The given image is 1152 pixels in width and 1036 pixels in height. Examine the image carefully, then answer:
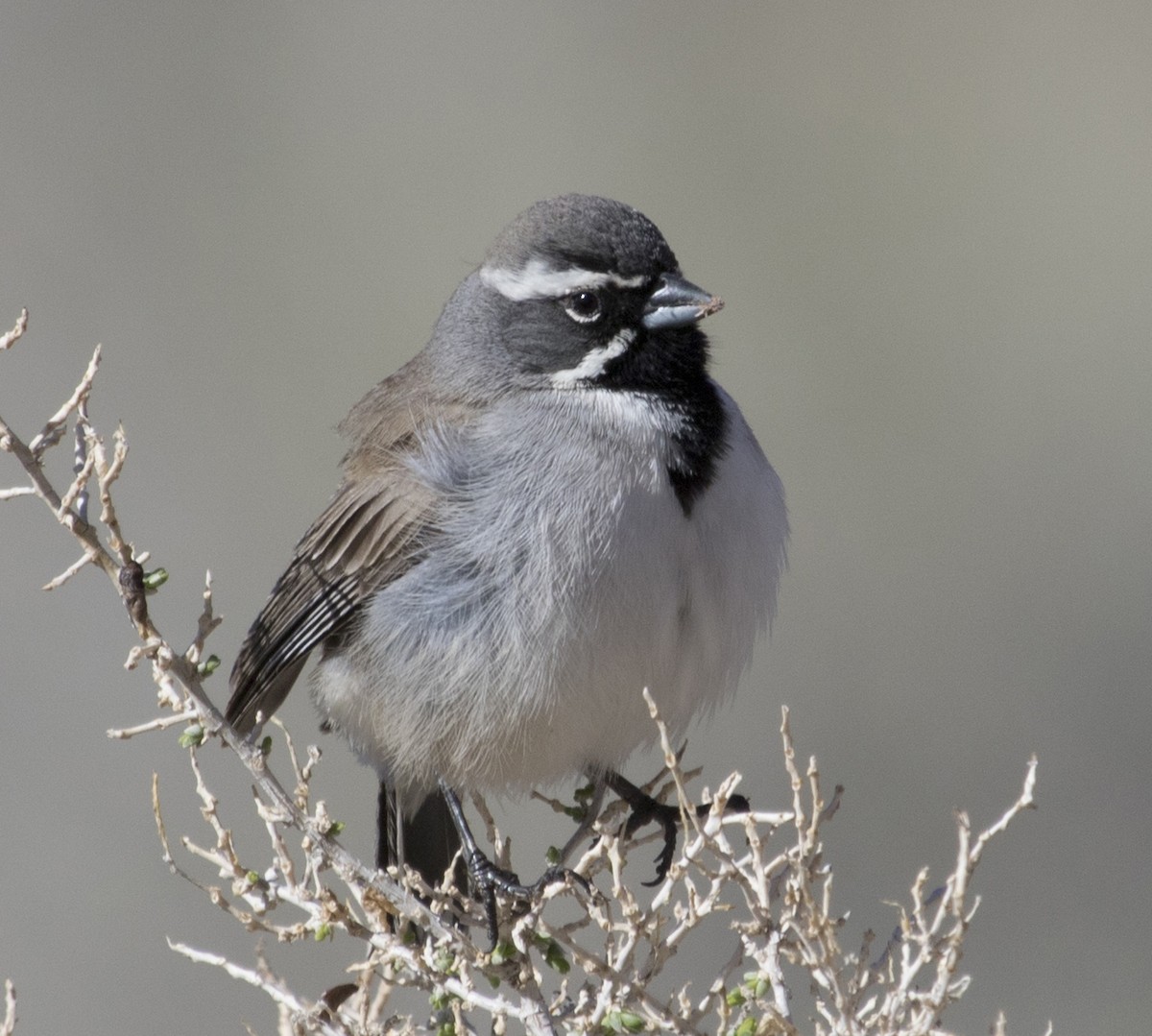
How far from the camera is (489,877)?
4727mm

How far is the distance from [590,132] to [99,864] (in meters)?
7.22

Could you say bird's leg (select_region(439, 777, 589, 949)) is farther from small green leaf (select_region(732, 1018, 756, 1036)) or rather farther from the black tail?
small green leaf (select_region(732, 1018, 756, 1036))

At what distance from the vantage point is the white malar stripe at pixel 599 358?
488 centimetres

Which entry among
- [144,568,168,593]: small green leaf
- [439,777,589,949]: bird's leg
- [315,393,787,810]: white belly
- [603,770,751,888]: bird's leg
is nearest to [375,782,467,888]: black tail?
[439,777,589,949]: bird's leg

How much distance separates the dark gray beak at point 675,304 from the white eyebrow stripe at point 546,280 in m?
0.07

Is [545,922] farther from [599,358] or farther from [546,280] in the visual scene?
[546,280]

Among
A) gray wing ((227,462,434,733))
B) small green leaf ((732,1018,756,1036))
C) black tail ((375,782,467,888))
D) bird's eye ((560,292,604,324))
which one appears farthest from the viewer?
black tail ((375,782,467,888))

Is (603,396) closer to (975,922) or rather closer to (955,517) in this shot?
(975,922)

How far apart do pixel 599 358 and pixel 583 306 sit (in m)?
0.16

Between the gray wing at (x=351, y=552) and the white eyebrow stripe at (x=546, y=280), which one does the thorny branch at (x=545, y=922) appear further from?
the white eyebrow stripe at (x=546, y=280)

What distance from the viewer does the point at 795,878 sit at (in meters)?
3.52

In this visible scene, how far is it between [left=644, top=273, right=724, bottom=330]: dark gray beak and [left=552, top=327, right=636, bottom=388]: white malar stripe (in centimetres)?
7

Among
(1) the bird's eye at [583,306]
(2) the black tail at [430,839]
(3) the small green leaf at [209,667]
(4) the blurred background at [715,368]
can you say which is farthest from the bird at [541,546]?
(4) the blurred background at [715,368]

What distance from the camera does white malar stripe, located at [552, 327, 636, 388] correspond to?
192 inches
